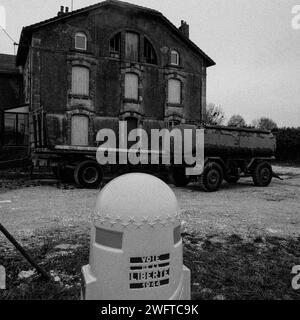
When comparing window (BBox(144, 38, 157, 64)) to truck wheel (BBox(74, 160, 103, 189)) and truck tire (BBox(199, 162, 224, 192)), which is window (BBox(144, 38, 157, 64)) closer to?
truck wheel (BBox(74, 160, 103, 189))

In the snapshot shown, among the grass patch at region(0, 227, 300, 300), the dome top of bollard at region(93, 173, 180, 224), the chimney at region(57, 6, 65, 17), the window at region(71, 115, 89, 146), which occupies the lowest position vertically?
the grass patch at region(0, 227, 300, 300)

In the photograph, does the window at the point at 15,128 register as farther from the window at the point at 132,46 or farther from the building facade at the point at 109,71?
the window at the point at 132,46

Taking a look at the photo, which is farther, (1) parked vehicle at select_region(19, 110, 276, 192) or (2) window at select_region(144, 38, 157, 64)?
(2) window at select_region(144, 38, 157, 64)

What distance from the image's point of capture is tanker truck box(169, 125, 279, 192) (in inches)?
481

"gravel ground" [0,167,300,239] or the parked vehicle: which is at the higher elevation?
the parked vehicle

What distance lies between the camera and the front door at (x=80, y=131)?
807 inches

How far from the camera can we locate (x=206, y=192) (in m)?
12.2

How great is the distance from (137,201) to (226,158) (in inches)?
462

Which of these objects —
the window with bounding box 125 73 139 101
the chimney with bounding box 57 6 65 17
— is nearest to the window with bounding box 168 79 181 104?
the window with bounding box 125 73 139 101

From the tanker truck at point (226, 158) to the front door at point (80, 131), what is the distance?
9082 millimetres
